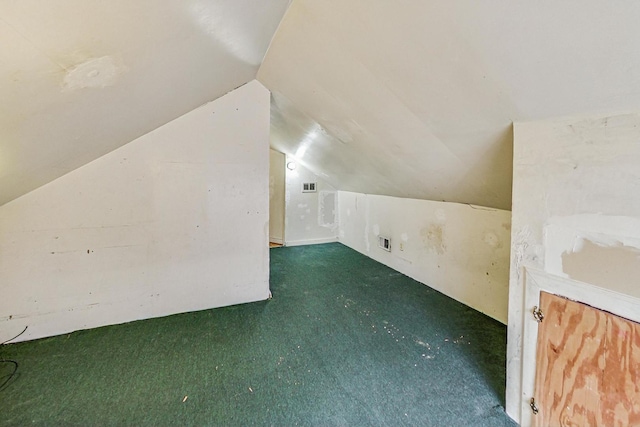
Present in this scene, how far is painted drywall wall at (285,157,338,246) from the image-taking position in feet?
17.0

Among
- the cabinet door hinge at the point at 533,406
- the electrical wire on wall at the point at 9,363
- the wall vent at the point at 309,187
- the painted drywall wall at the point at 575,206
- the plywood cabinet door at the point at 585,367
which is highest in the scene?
the wall vent at the point at 309,187

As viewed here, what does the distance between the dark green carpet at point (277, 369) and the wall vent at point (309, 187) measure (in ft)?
9.18

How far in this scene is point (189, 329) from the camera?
233 cm

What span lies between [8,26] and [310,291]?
2.86m

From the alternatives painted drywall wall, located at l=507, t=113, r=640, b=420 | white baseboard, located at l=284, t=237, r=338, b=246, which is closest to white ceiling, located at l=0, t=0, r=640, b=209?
painted drywall wall, located at l=507, t=113, r=640, b=420

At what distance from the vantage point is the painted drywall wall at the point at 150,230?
2191 millimetres

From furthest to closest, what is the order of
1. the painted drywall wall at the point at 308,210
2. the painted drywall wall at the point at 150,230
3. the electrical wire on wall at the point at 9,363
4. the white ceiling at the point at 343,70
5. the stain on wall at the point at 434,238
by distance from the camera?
the painted drywall wall at the point at 308,210 → the stain on wall at the point at 434,238 → the painted drywall wall at the point at 150,230 → the electrical wire on wall at the point at 9,363 → the white ceiling at the point at 343,70

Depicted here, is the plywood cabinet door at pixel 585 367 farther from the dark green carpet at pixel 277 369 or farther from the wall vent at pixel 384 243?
the wall vent at pixel 384 243

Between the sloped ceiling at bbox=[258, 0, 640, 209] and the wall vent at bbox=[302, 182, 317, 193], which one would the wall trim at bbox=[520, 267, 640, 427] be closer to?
the sloped ceiling at bbox=[258, 0, 640, 209]

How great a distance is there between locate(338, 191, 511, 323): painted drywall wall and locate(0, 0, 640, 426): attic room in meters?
0.03

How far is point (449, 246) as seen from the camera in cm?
291

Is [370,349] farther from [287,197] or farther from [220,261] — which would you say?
[287,197]

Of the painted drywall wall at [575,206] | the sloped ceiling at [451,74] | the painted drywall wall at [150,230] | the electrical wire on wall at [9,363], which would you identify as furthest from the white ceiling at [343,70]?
the electrical wire on wall at [9,363]

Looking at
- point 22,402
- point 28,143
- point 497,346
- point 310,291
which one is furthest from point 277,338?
point 28,143
